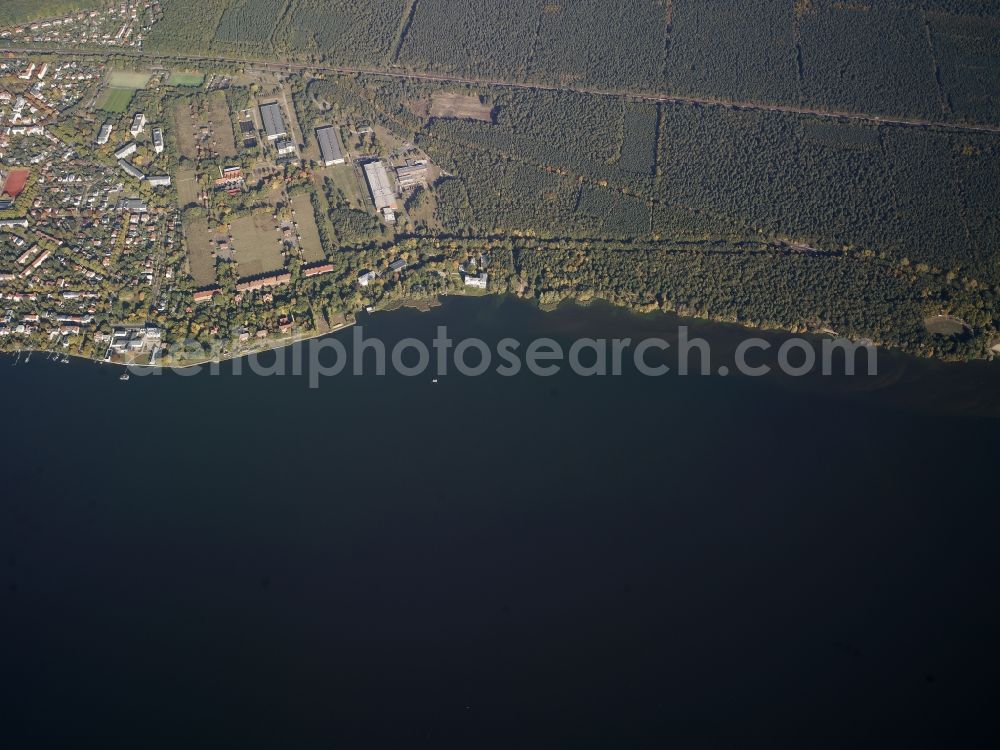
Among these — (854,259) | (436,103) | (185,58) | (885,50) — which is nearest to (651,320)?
(854,259)

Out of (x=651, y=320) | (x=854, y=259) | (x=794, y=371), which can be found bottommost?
(x=794, y=371)

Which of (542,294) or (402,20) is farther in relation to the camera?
(402,20)

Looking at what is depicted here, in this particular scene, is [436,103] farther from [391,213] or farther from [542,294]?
[542,294]

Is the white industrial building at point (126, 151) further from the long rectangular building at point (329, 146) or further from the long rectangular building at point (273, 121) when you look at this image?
the long rectangular building at point (329, 146)

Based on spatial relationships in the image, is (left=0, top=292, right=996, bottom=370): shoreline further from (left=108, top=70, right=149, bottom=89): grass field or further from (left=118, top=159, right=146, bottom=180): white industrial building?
(left=108, top=70, right=149, bottom=89): grass field

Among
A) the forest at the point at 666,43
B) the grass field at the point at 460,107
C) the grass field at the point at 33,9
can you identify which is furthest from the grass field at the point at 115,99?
the grass field at the point at 460,107

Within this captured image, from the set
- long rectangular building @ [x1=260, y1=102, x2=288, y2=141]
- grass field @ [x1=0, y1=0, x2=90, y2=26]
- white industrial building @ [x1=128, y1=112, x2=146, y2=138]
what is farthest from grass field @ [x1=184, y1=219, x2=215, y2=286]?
grass field @ [x1=0, y1=0, x2=90, y2=26]
